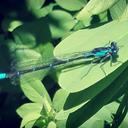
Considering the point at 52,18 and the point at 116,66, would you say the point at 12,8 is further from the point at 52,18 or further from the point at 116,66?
the point at 116,66

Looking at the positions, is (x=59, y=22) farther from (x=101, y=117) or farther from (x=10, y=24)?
(x=101, y=117)

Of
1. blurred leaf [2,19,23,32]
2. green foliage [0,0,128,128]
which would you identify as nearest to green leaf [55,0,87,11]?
green foliage [0,0,128,128]

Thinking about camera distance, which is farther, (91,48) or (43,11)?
(43,11)

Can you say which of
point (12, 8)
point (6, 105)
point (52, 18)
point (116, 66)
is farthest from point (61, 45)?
point (6, 105)

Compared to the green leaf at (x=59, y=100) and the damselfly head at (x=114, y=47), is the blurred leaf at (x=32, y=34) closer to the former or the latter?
the green leaf at (x=59, y=100)

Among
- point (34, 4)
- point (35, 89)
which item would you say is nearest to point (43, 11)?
point (34, 4)

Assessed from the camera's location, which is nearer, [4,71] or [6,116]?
[4,71]

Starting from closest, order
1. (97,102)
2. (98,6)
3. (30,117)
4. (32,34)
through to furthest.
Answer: (98,6), (97,102), (30,117), (32,34)
